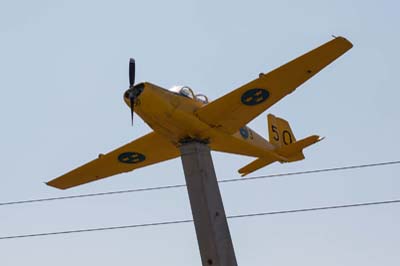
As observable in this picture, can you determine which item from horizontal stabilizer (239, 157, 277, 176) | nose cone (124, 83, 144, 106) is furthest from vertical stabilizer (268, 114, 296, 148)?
nose cone (124, 83, 144, 106)

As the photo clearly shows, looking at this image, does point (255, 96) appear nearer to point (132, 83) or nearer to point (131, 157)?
point (132, 83)

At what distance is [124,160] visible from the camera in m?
23.4

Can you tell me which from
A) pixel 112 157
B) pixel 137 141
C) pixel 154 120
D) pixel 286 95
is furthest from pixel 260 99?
pixel 112 157

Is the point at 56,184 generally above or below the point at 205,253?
above

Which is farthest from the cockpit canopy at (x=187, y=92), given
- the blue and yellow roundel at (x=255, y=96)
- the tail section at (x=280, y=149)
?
the tail section at (x=280, y=149)

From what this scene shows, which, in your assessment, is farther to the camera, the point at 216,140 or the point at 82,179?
the point at 82,179

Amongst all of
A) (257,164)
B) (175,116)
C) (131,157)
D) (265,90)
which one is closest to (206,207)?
(175,116)

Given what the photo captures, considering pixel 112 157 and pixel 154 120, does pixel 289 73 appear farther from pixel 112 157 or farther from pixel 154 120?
pixel 112 157

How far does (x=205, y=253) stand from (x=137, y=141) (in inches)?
223

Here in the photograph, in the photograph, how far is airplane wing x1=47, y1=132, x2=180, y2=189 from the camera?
22297 millimetres

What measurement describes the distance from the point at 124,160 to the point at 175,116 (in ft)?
15.0

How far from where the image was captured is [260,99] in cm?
2009

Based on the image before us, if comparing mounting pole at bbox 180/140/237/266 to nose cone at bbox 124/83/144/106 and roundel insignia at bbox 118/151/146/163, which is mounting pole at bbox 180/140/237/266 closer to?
nose cone at bbox 124/83/144/106

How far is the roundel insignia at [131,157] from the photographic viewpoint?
2294 cm
